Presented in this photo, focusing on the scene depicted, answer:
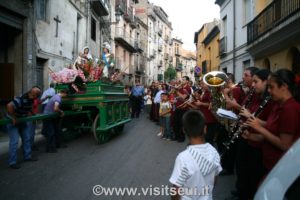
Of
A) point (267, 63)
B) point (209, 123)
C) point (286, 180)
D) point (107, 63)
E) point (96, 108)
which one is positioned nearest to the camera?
point (286, 180)

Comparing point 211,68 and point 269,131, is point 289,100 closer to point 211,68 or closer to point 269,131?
point 269,131

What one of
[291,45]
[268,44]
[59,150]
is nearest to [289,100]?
[59,150]

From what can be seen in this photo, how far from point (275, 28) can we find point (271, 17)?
993mm

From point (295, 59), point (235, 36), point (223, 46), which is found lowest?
point (295, 59)

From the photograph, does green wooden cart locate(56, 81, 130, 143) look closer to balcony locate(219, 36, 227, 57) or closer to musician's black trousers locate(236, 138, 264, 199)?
musician's black trousers locate(236, 138, 264, 199)

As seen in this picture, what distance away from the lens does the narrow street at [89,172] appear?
5715 millimetres

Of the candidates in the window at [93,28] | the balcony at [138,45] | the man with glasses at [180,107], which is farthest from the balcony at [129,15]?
the man with glasses at [180,107]

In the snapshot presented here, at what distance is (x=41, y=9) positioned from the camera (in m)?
14.8

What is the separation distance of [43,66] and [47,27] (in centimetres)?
157

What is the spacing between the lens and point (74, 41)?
19.0m

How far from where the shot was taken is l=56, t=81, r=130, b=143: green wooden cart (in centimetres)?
960

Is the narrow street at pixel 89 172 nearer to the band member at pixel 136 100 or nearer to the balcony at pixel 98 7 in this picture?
the band member at pixel 136 100

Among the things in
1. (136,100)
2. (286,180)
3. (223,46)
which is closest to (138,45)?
(223,46)

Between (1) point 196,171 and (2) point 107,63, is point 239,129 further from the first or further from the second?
(2) point 107,63
